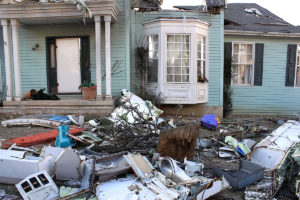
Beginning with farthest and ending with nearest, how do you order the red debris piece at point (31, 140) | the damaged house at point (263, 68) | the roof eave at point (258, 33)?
the damaged house at point (263, 68) → the roof eave at point (258, 33) → the red debris piece at point (31, 140)

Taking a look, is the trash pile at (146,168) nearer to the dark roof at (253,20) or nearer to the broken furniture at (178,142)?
the broken furniture at (178,142)

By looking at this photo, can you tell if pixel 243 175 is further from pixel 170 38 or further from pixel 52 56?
pixel 52 56

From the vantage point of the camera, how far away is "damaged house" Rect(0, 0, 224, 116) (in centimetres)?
860

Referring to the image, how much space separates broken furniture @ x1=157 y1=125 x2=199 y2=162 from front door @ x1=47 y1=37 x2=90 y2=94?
19.1 feet

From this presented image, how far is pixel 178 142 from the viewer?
13.7ft

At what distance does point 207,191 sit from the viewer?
303cm

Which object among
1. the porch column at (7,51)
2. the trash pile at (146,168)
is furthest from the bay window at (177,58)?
the porch column at (7,51)

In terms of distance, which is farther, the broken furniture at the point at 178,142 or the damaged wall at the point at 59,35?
the damaged wall at the point at 59,35

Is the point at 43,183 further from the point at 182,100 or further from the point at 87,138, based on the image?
the point at 182,100

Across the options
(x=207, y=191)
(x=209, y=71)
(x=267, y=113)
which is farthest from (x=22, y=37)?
(x=267, y=113)

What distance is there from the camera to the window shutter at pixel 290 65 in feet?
33.4

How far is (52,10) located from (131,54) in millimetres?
2941

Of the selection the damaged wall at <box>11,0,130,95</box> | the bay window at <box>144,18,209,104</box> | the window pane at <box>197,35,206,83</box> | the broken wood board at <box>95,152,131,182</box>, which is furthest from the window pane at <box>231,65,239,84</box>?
the broken wood board at <box>95,152,131,182</box>

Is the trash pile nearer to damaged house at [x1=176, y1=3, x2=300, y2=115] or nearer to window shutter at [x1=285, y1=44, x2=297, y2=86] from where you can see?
damaged house at [x1=176, y1=3, x2=300, y2=115]
